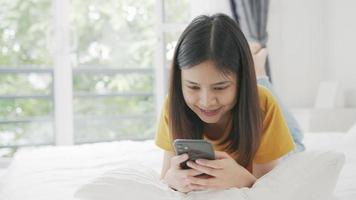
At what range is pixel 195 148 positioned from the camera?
3.10 feet

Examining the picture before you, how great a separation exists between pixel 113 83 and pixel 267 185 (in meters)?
4.01

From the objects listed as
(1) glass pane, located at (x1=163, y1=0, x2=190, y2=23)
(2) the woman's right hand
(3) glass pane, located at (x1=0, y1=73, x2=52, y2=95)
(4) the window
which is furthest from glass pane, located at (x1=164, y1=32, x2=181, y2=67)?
(2) the woman's right hand

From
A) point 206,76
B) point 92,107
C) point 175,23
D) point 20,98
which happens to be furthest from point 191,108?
point 92,107

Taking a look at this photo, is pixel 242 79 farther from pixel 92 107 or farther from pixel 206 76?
pixel 92 107

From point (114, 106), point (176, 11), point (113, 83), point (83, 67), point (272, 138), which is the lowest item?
point (114, 106)

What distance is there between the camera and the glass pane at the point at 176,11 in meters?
3.63

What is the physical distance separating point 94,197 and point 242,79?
0.44 m

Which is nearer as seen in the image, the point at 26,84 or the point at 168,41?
the point at 168,41

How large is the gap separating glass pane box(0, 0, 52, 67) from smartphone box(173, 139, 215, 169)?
296 cm

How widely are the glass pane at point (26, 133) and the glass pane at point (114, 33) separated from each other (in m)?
0.80

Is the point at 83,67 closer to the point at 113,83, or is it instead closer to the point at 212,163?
the point at 113,83

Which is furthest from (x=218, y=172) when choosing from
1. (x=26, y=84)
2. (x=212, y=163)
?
(x=26, y=84)

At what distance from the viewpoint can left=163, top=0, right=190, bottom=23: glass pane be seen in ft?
11.9

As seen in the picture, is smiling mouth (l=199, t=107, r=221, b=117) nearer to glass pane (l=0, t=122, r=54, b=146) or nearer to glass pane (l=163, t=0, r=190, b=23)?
glass pane (l=163, t=0, r=190, b=23)
